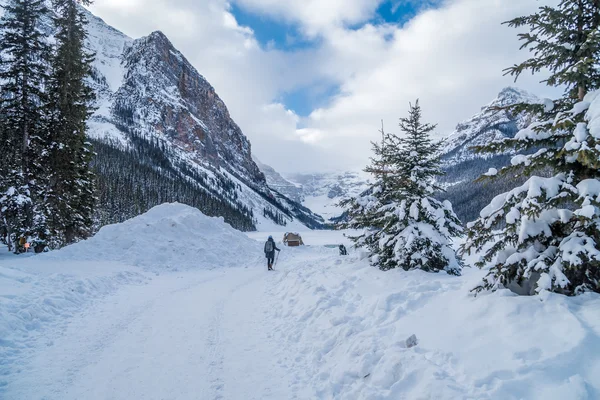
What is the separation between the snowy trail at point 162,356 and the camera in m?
4.99

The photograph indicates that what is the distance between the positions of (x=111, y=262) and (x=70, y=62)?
1376 cm

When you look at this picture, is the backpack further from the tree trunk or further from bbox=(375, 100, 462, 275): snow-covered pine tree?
Result: the tree trunk

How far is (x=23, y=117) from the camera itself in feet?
61.8

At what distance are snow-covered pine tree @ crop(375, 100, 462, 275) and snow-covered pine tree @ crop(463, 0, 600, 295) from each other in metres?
3.62

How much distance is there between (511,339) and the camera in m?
4.58

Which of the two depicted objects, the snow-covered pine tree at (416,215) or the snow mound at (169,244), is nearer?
the snow-covered pine tree at (416,215)

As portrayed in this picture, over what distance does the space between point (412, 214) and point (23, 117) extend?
23354 millimetres

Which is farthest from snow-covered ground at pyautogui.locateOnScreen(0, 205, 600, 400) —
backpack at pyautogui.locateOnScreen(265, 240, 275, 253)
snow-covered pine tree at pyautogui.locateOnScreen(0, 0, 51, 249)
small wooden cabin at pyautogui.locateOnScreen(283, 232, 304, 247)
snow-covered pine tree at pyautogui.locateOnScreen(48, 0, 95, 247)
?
small wooden cabin at pyautogui.locateOnScreen(283, 232, 304, 247)

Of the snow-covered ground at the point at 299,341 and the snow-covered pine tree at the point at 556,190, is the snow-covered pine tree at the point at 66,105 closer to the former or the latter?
the snow-covered ground at the point at 299,341

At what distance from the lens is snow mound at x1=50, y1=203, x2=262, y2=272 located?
1720cm

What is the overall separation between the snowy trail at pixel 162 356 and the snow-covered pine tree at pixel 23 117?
1407 cm

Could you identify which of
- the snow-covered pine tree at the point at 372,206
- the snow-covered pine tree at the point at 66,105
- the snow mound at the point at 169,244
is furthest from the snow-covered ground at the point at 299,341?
the snow-covered pine tree at the point at 66,105

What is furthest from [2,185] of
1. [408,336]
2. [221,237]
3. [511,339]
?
[511,339]

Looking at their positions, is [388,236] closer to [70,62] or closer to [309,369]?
[309,369]
